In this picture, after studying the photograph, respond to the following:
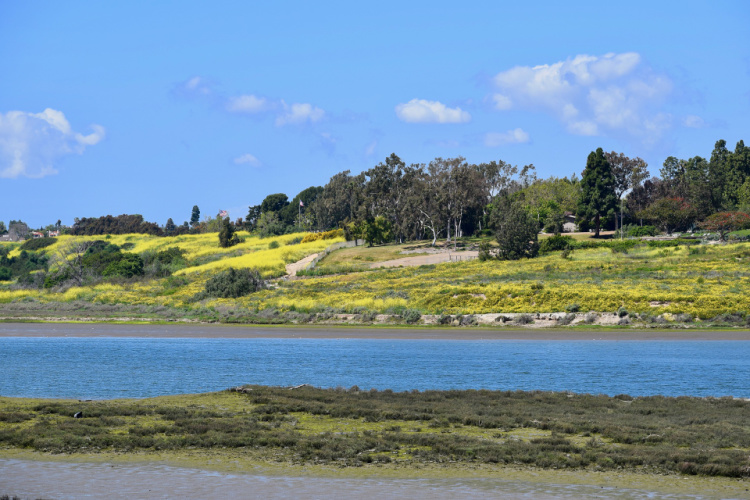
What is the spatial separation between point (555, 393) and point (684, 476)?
8762mm

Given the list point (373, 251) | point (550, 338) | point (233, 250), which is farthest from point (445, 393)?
point (233, 250)

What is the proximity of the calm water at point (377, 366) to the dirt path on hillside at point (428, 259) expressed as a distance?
51266 millimetres

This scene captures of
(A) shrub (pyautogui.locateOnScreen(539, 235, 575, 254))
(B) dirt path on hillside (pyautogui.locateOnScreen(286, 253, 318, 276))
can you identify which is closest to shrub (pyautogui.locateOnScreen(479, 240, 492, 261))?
(A) shrub (pyautogui.locateOnScreen(539, 235, 575, 254))

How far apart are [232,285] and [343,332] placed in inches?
1052

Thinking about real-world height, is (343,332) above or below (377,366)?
below

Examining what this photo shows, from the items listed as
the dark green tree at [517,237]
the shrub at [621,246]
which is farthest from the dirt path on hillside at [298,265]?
the shrub at [621,246]

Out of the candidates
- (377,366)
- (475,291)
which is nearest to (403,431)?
(377,366)

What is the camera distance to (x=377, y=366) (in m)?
31.0

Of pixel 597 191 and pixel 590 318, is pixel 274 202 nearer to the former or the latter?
pixel 597 191

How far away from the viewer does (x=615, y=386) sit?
81.3 feet

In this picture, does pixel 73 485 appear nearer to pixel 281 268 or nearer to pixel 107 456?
pixel 107 456

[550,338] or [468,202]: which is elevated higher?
[468,202]

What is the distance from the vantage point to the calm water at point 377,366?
81.7 ft

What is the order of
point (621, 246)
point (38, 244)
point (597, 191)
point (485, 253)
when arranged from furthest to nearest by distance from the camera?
point (38, 244), point (597, 191), point (485, 253), point (621, 246)
